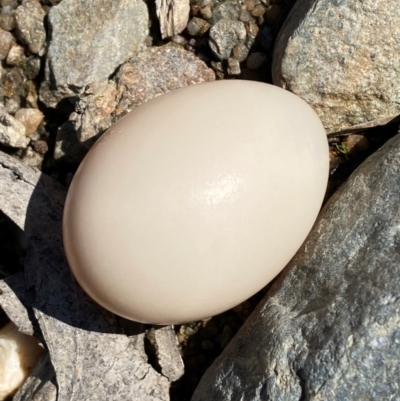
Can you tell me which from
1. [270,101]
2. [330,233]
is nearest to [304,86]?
[270,101]

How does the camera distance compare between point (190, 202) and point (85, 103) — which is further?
point (85, 103)

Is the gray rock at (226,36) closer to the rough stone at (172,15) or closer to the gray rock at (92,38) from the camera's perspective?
the rough stone at (172,15)

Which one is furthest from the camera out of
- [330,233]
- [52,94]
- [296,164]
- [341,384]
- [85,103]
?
[52,94]

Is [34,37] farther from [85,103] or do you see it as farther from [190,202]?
[190,202]

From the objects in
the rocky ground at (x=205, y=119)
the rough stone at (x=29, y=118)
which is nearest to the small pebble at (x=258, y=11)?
the rocky ground at (x=205, y=119)

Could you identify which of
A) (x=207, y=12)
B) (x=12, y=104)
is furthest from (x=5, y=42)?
(x=207, y=12)

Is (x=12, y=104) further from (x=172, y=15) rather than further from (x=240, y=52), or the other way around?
(x=240, y=52)

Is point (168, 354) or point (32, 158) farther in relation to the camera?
point (32, 158)
